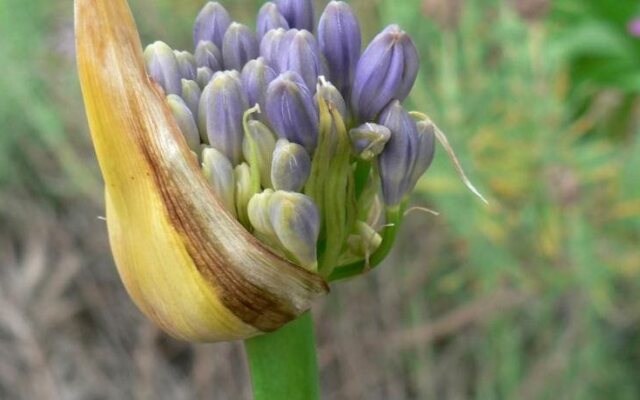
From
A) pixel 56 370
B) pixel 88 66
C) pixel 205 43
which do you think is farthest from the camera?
pixel 56 370

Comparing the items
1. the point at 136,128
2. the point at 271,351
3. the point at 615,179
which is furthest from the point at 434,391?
the point at 136,128

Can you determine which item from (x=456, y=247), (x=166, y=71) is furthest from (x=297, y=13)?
(x=456, y=247)

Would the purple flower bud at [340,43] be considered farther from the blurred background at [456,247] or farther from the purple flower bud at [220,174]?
the blurred background at [456,247]

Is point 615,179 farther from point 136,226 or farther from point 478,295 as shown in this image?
point 136,226

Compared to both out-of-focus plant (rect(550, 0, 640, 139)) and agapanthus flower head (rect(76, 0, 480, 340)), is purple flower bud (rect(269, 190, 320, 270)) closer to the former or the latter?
agapanthus flower head (rect(76, 0, 480, 340))

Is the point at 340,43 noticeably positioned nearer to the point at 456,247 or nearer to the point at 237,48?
the point at 237,48

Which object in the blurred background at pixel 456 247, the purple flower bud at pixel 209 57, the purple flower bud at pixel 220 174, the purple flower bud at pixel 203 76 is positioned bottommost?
the blurred background at pixel 456 247

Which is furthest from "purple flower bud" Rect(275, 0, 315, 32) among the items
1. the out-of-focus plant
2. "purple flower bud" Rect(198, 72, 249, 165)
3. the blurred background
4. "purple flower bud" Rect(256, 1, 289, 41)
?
the out-of-focus plant

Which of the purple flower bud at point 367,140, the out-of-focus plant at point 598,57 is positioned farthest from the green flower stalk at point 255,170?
the out-of-focus plant at point 598,57
